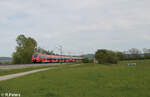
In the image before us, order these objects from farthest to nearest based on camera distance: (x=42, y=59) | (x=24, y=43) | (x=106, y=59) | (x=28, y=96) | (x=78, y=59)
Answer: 1. (x=78, y=59)
2. (x=24, y=43)
3. (x=106, y=59)
4. (x=42, y=59)
5. (x=28, y=96)

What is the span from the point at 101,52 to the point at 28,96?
56.7 metres

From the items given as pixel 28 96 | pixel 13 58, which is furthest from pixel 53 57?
pixel 28 96

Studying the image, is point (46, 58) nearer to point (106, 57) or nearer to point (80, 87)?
point (106, 57)

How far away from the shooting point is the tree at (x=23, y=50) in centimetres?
6939

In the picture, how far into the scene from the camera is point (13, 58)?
228ft

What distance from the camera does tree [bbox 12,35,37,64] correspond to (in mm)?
69387

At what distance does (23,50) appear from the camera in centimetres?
7169

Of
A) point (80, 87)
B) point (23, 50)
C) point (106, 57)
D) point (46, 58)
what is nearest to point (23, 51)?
point (23, 50)

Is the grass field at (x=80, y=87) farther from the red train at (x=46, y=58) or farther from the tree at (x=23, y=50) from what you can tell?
the tree at (x=23, y=50)

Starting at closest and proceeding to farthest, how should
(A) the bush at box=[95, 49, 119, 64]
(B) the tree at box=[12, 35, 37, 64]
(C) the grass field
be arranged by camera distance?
1. (C) the grass field
2. (A) the bush at box=[95, 49, 119, 64]
3. (B) the tree at box=[12, 35, 37, 64]

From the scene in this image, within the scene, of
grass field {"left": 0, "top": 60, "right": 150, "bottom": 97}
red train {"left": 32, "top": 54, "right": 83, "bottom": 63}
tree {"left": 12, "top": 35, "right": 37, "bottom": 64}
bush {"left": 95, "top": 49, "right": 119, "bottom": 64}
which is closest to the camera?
grass field {"left": 0, "top": 60, "right": 150, "bottom": 97}

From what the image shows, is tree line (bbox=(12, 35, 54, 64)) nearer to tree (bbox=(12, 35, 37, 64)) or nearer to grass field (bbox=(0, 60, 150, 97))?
tree (bbox=(12, 35, 37, 64))

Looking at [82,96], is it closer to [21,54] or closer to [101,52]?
[101,52]

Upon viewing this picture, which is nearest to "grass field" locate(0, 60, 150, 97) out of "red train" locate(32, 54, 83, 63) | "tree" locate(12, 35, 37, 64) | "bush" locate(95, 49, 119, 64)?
"red train" locate(32, 54, 83, 63)
